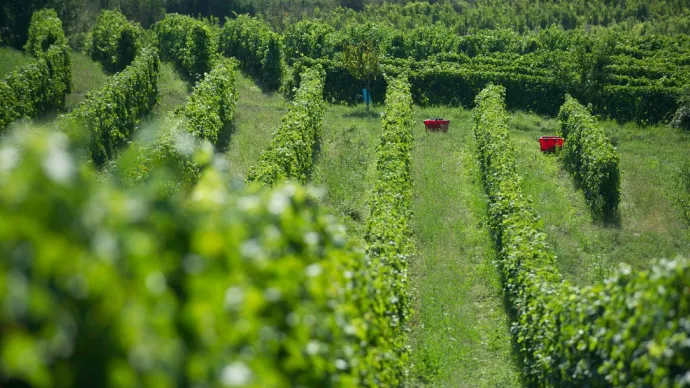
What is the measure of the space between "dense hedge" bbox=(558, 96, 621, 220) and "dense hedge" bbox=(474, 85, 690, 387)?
149 inches

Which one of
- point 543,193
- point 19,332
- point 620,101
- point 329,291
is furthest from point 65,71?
point 19,332

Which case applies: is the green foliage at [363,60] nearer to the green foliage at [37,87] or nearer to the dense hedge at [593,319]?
the green foliage at [37,87]

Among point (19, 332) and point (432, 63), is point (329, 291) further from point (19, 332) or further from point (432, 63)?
point (432, 63)

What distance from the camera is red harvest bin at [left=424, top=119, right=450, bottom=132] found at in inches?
952

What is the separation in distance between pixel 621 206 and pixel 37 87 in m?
17.9

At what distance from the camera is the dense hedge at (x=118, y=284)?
327cm

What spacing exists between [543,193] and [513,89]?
29.1 ft

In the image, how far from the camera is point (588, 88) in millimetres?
25703

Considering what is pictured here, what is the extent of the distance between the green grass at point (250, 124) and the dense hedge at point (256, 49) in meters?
0.71

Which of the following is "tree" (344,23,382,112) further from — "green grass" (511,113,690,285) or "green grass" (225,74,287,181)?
"green grass" (511,113,690,285)

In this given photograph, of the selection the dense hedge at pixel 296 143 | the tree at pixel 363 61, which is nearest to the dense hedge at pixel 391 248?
the dense hedge at pixel 296 143

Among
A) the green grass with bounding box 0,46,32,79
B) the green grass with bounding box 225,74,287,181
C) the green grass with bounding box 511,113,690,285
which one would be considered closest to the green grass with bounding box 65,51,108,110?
the green grass with bounding box 0,46,32,79

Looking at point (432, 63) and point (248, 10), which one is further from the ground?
point (432, 63)

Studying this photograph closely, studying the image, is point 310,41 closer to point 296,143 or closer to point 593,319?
point 296,143
